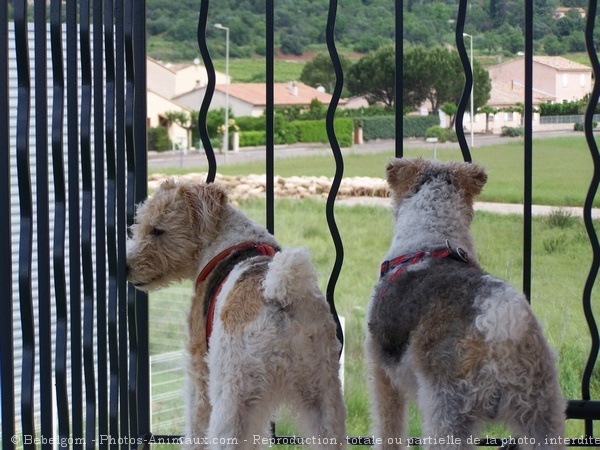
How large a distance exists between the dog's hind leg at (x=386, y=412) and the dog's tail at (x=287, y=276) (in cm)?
43

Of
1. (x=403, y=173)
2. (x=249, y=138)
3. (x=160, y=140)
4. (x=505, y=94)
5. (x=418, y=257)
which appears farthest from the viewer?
(x=160, y=140)

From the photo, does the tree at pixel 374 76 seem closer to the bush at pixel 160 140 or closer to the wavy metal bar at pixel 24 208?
the wavy metal bar at pixel 24 208

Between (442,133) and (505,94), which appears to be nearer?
(505,94)

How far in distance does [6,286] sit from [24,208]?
8.4 inches

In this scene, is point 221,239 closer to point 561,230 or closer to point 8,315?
point 8,315

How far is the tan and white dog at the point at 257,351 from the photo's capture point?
87.0 inches

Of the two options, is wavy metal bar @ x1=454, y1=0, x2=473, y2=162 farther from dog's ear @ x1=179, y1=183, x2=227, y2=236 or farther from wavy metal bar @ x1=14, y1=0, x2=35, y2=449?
wavy metal bar @ x1=14, y1=0, x2=35, y2=449

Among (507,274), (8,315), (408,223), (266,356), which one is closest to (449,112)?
(507,274)

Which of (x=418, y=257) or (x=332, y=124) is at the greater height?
(x=332, y=124)

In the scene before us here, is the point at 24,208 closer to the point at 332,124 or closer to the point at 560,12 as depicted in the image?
the point at 332,124

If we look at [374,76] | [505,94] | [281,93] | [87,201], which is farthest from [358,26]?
[87,201]

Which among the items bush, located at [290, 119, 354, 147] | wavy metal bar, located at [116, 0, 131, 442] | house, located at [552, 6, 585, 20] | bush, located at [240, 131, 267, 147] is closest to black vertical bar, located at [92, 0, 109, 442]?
wavy metal bar, located at [116, 0, 131, 442]

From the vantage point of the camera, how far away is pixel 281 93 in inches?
485

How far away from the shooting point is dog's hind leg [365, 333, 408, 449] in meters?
2.53
